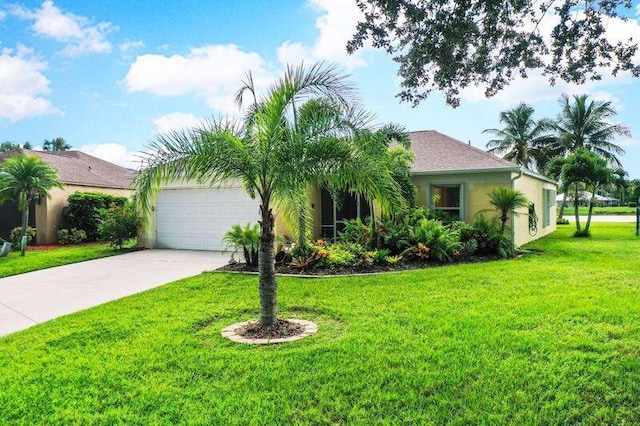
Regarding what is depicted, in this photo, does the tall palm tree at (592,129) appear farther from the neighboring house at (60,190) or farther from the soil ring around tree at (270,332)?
the soil ring around tree at (270,332)

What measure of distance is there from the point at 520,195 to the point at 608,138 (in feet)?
80.3

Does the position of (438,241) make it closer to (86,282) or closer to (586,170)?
(86,282)

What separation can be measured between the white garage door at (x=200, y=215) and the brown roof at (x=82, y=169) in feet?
15.1

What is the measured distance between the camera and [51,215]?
57.7 feet

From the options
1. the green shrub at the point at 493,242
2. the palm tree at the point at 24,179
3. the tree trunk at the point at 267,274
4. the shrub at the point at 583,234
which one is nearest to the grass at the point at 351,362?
the tree trunk at the point at 267,274

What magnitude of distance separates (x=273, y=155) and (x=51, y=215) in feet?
52.7

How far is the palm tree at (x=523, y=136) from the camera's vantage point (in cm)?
3259

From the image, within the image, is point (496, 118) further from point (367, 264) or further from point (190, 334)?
point (190, 334)

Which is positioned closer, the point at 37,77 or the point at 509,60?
the point at 509,60

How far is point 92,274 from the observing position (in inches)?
410

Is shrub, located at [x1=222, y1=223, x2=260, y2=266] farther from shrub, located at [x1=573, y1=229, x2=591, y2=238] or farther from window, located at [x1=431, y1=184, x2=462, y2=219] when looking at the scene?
shrub, located at [x1=573, y1=229, x2=591, y2=238]

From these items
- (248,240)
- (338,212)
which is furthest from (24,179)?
(338,212)

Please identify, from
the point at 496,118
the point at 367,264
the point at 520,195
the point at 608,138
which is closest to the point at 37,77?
the point at 367,264

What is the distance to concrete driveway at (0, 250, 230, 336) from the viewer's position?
714 centimetres
